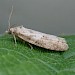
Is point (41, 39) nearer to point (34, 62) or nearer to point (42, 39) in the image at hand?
point (42, 39)

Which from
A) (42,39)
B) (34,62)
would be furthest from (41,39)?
(34,62)

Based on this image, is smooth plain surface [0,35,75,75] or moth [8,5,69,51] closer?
smooth plain surface [0,35,75,75]

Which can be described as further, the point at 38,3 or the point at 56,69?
the point at 38,3

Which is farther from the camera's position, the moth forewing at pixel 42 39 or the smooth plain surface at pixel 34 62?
the moth forewing at pixel 42 39

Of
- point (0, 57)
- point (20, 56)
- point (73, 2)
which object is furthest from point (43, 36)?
point (73, 2)

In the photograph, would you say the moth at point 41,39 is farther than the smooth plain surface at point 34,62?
Yes

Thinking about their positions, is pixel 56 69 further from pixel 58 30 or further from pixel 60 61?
pixel 58 30
